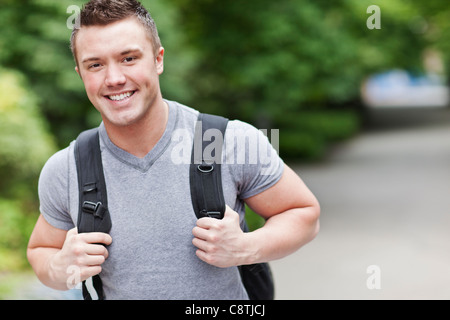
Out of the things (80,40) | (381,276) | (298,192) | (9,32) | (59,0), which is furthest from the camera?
(9,32)

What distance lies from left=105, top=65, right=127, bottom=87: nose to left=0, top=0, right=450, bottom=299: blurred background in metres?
2.66

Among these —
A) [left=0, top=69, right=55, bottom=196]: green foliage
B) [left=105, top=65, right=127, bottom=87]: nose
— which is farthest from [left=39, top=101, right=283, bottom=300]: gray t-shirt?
[left=0, top=69, right=55, bottom=196]: green foliage

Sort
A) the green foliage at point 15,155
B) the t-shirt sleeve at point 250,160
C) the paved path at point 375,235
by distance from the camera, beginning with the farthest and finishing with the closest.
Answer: the green foliage at point 15,155 → the paved path at point 375,235 → the t-shirt sleeve at point 250,160

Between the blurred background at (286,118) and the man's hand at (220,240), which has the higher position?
the blurred background at (286,118)

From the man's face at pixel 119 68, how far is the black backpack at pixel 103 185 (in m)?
0.15


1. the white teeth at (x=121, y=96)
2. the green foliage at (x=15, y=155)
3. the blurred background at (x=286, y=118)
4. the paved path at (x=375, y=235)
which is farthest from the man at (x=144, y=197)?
the green foliage at (x=15, y=155)

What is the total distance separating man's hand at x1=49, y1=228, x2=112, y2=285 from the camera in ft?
5.77

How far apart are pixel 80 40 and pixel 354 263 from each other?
21.2 feet

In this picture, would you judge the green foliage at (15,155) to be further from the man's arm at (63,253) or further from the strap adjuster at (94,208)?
the strap adjuster at (94,208)

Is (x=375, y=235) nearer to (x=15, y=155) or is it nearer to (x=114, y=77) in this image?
(x=15, y=155)

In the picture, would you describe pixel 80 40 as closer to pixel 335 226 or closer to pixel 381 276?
pixel 381 276

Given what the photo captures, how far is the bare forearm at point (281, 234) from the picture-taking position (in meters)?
1.86
